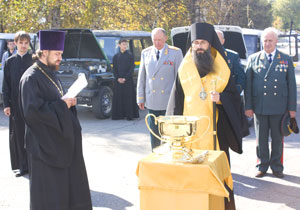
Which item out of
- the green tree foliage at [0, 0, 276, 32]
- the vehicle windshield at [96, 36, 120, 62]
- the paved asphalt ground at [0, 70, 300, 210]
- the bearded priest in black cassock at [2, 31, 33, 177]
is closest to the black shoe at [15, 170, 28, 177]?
the bearded priest in black cassock at [2, 31, 33, 177]

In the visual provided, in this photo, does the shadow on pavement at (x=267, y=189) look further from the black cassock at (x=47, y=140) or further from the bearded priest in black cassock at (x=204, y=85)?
the black cassock at (x=47, y=140)

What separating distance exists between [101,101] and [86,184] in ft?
24.7

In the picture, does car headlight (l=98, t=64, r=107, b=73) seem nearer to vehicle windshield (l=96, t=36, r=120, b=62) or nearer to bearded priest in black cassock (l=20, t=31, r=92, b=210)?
vehicle windshield (l=96, t=36, r=120, b=62)

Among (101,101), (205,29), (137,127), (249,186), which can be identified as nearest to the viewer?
(205,29)

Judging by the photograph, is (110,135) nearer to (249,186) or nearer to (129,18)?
(249,186)

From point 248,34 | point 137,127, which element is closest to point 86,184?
point 137,127

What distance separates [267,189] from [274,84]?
1404mm

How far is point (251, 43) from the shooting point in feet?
44.1

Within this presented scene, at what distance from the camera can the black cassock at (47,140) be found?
416 cm

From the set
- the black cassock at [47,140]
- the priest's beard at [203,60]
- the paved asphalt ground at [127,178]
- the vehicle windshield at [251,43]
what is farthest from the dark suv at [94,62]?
the black cassock at [47,140]

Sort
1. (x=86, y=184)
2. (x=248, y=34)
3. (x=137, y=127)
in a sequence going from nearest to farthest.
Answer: (x=86, y=184)
(x=137, y=127)
(x=248, y=34)

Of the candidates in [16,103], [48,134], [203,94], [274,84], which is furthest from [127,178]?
[48,134]

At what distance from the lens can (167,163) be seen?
385 centimetres

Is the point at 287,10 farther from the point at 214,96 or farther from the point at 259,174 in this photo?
the point at 214,96
